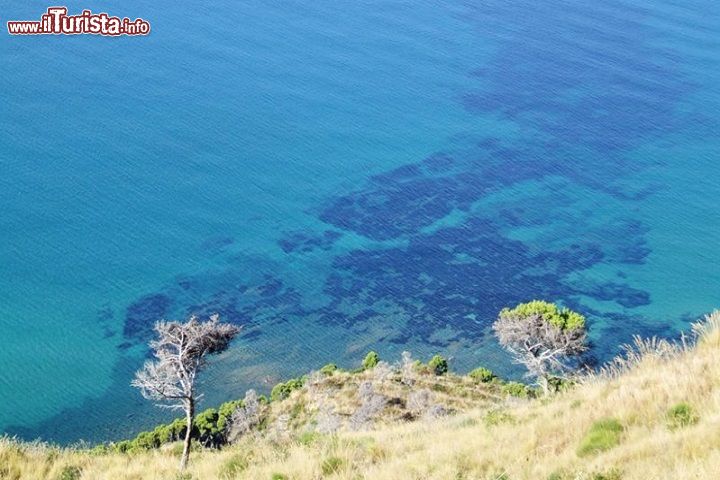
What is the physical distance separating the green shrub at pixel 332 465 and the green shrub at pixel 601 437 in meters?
3.28

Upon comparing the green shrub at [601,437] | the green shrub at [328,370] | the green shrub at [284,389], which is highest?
the green shrub at [601,437]

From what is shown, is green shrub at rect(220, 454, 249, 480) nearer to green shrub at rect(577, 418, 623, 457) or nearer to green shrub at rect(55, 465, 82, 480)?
green shrub at rect(55, 465, 82, 480)

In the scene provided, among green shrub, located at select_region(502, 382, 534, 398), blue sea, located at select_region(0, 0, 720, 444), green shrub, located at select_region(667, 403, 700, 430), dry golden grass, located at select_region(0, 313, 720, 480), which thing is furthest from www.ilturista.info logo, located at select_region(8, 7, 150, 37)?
green shrub, located at select_region(667, 403, 700, 430)

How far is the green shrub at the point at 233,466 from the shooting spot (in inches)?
490

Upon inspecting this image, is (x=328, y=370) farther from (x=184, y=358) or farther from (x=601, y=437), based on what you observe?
(x=601, y=437)

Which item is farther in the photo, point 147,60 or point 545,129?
point 147,60

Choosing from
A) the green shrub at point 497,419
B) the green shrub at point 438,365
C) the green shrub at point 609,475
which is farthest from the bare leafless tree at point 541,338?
the green shrub at point 609,475

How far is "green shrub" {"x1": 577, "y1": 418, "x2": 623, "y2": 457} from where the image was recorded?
10.8m

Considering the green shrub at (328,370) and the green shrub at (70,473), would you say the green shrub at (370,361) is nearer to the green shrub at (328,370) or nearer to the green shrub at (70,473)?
the green shrub at (328,370)

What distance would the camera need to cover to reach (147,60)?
71125 millimetres

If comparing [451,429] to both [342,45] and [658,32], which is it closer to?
[342,45]

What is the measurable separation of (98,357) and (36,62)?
38.1m

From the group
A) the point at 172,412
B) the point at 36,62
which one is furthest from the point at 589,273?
the point at 36,62

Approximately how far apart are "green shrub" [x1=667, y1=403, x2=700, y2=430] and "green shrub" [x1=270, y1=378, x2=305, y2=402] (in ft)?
82.5
